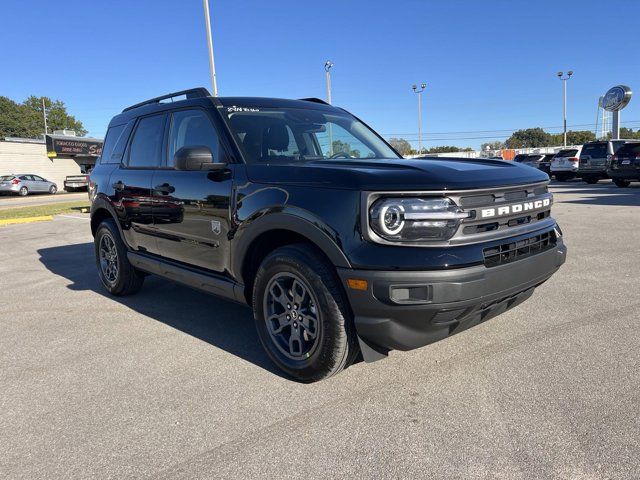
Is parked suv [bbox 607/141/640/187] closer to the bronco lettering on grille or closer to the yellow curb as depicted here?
the bronco lettering on grille

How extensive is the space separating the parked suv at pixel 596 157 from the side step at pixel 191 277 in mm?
18996

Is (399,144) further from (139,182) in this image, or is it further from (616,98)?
(616,98)

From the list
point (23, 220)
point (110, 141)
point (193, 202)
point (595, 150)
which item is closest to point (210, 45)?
point (23, 220)

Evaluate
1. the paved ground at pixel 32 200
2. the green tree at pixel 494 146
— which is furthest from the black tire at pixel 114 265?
the green tree at pixel 494 146

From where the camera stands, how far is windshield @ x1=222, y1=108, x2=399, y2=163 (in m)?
3.73

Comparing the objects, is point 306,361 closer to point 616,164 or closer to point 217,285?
point 217,285

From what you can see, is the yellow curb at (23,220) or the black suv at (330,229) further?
the yellow curb at (23,220)

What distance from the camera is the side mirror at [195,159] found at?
3436 mm

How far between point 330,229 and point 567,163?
901 inches

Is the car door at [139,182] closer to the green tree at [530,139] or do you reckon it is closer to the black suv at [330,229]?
the black suv at [330,229]

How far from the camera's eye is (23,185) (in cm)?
3120

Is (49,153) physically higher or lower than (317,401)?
higher

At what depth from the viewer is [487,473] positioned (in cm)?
223

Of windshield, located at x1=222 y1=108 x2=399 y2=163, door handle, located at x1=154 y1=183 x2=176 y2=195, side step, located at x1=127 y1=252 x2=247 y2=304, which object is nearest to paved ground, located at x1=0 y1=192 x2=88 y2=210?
side step, located at x1=127 y1=252 x2=247 y2=304
